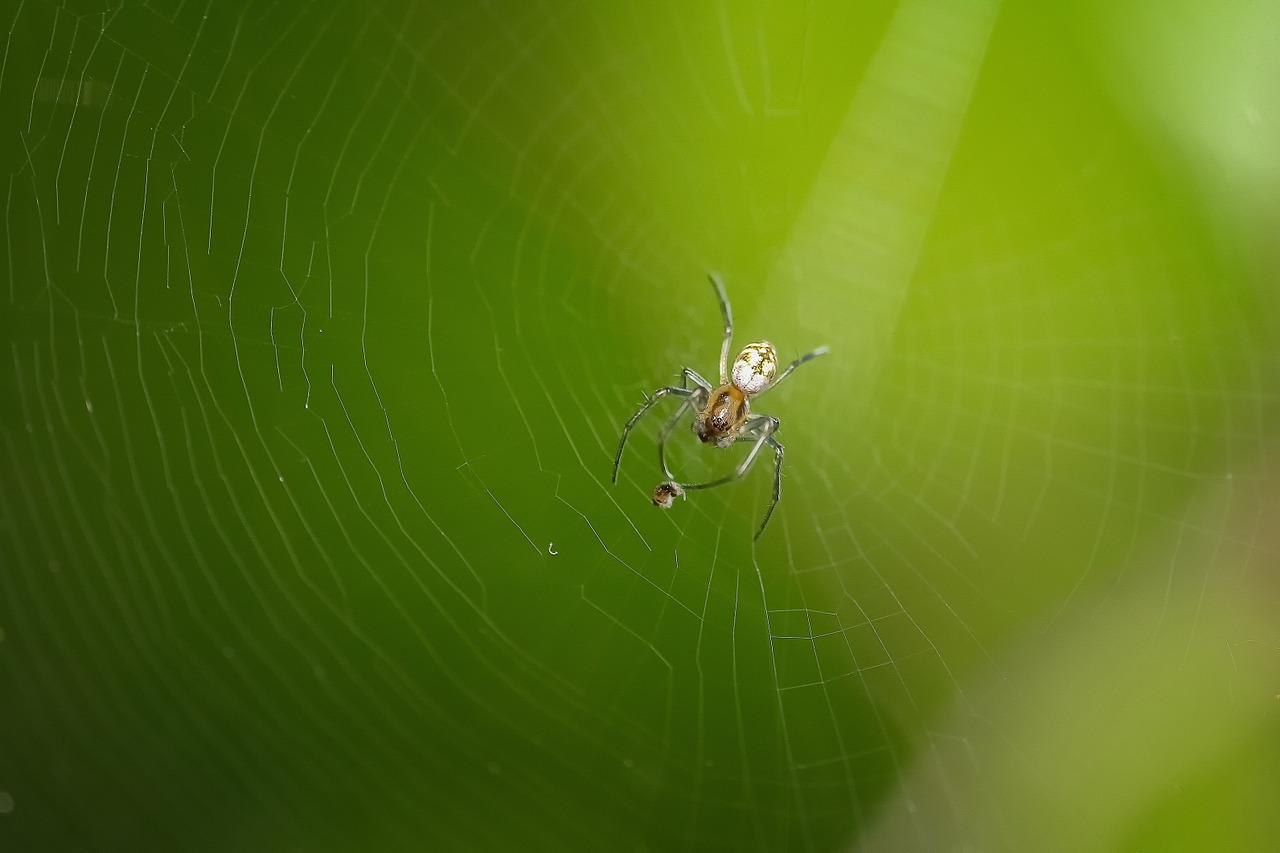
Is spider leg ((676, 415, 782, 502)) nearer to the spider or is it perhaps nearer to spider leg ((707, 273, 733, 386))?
the spider

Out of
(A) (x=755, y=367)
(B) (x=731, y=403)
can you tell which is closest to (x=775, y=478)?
(B) (x=731, y=403)

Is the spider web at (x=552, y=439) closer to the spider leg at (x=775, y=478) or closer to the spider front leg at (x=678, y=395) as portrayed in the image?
the spider leg at (x=775, y=478)

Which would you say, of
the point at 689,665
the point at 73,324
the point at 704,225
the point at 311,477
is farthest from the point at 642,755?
the point at 73,324

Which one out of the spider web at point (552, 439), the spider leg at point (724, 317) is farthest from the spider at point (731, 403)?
the spider web at point (552, 439)

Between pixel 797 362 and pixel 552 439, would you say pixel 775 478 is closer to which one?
pixel 797 362

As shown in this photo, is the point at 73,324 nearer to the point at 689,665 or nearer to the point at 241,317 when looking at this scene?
the point at 241,317

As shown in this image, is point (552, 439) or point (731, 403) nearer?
point (552, 439)
